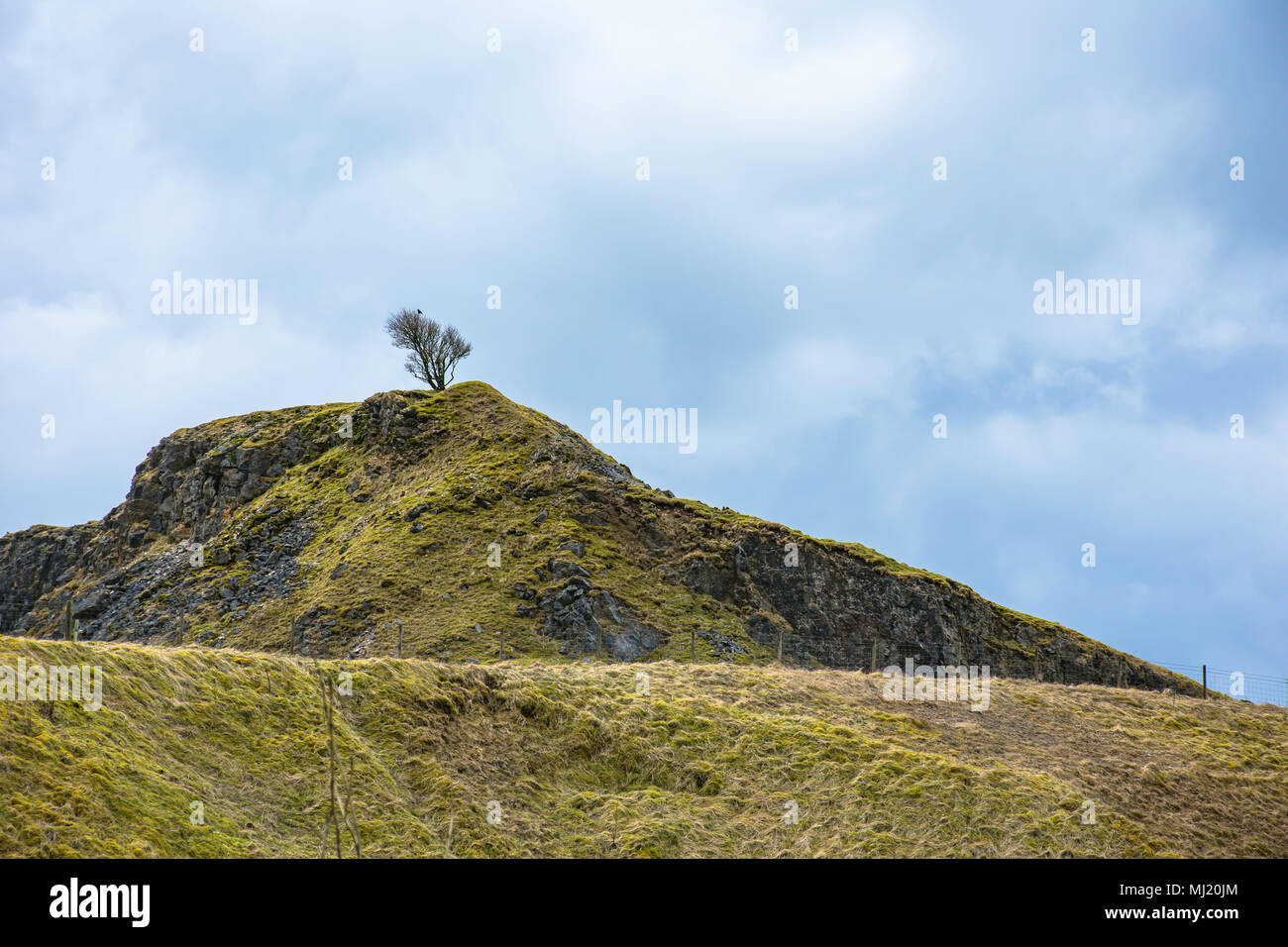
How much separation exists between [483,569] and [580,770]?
3004cm

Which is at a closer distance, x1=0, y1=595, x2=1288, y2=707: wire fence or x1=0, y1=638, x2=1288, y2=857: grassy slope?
x1=0, y1=638, x2=1288, y2=857: grassy slope

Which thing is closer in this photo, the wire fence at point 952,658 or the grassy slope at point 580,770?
the grassy slope at point 580,770

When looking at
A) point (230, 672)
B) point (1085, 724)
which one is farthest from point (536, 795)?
point (1085, 724)

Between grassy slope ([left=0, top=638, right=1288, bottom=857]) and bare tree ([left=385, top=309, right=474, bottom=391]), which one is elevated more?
bare tree ([left=385, top=309, right=474, bottom=391])

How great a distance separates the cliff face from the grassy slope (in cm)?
1877

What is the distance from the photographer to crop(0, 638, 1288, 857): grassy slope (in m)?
16.1

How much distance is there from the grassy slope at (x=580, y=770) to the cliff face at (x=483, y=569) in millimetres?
18772

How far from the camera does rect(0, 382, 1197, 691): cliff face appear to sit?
4950cm

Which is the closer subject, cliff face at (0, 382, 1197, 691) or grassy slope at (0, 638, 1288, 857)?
grassy slope at (0, 638, 1288, 857)

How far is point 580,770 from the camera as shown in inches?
936

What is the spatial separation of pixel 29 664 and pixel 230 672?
472cm

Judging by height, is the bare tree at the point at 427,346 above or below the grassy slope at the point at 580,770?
above

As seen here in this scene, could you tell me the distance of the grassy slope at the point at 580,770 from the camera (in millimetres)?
16062
